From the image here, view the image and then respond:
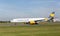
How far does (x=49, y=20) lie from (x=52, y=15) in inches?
116

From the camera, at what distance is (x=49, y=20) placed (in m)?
80.4

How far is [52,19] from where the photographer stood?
259 feet

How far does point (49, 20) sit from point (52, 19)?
192 centimetres

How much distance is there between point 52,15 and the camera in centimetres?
8075

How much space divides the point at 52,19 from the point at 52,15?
2.61 metres
